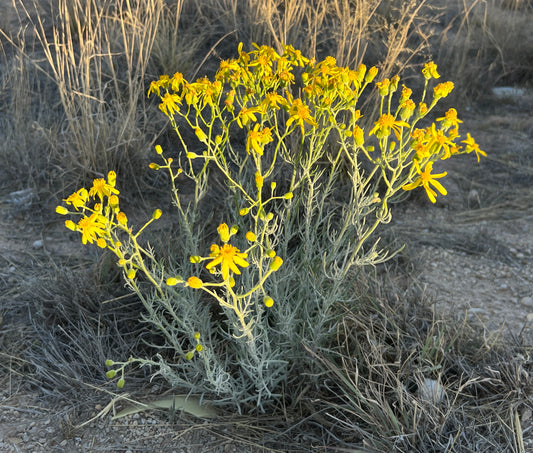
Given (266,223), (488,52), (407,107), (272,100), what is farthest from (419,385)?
(488,52)

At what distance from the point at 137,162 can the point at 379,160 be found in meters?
2.06

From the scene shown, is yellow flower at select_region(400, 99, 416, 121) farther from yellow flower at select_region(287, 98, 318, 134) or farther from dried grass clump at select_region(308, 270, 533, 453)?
dried grass clump at select_region(308, 270, 533, 453)

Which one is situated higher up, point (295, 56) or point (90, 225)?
point (295, 56)


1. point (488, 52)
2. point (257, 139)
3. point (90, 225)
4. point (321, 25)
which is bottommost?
point (488, 52)

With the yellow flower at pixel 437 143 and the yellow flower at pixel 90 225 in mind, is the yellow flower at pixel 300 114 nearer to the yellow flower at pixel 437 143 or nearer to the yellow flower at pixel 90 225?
the yellow flower at pixel 437 143

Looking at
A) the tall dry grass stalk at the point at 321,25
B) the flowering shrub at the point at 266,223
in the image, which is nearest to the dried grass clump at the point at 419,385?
the flowering shrub at the point at 266,223

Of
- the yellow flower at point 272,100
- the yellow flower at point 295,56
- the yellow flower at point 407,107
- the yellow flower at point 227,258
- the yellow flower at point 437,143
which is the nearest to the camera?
the yellow flower at point 227,258

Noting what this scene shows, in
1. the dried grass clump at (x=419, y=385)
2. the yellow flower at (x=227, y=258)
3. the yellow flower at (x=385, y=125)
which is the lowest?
the dried grass clump at (x=419, y=385)

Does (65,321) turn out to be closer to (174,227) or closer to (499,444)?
(174,227)

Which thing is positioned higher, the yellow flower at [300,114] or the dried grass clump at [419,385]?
the yellow flower at [300,114]

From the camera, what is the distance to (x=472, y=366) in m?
2.02

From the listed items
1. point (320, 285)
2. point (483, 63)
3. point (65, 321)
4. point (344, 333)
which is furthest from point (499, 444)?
point (483, 63)

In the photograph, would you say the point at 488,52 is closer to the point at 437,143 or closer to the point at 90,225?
the point at 437,143

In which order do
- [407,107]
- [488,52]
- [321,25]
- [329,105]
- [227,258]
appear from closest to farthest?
[227,258]
[407,107]
[329,105]
[321,25]
[488,52]
